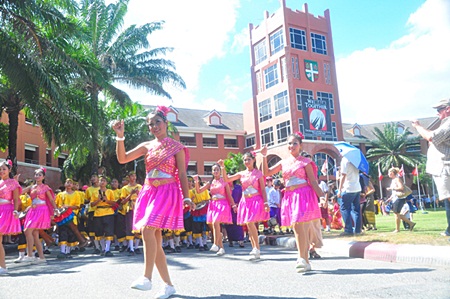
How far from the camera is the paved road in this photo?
4.49 meters

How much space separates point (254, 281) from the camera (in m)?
5.32

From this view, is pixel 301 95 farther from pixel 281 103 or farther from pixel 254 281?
pixel 254 281

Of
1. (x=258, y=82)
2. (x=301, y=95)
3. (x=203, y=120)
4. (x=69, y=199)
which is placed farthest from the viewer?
(x=203, y=120)

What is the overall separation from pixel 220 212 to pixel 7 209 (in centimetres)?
433

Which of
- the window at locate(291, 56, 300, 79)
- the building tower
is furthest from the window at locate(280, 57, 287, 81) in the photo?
the window at locate(291, 56, 300, 79)

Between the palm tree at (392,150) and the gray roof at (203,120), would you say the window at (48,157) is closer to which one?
the gray roof at (203,120)

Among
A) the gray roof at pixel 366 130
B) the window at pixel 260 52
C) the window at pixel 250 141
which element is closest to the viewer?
the window at pixel 260 52

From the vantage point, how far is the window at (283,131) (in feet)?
139

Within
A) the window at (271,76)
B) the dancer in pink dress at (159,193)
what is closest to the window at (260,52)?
the window at (271,76)

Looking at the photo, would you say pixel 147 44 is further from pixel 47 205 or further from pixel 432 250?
pixel 432 250

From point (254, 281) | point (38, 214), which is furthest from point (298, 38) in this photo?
point (254, 281)

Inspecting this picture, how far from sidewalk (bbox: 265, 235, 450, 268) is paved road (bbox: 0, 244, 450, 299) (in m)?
0.25

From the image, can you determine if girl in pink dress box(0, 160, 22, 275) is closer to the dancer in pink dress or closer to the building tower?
the dancer in pink dress

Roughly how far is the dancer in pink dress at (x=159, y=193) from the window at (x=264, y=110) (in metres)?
40.1
